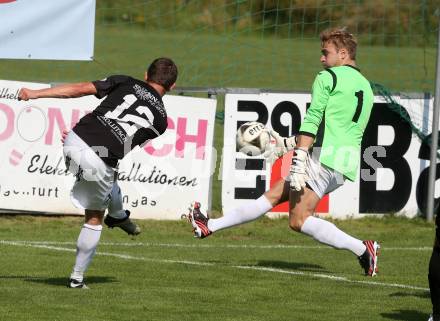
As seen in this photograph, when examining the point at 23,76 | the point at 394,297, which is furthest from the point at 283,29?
the point at 23,76

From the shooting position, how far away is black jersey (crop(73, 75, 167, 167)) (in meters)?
8.36

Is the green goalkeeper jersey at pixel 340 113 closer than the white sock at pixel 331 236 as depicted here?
Yes

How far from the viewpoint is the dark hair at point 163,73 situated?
848 centimetres

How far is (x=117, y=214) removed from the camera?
29.4 feet

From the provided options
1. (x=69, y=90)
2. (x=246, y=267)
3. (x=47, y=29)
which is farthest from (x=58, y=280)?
(x=47, y=29)

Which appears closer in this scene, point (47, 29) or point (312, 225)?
point (312, 225)

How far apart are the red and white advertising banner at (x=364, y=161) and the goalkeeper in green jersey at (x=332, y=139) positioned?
11.7ft

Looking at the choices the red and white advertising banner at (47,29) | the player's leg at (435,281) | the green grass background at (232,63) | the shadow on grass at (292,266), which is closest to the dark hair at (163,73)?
the shadow on grass at (292,266)

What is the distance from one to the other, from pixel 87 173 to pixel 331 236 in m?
2.26

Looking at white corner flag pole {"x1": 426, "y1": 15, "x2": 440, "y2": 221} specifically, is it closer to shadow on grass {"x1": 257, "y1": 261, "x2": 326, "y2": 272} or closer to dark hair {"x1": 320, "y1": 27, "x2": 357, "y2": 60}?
shadow on grass {"x1": 257, "y1": 261, "x2": 326, "y2": 272}

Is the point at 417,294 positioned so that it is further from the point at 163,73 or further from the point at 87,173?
the point at 87,173

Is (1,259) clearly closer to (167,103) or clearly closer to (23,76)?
(167,103)

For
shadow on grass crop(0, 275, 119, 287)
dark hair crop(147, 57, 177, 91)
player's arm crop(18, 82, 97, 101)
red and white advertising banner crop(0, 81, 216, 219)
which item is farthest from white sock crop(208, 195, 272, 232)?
red and white advertising banner crop(0, 81, 216, 219)

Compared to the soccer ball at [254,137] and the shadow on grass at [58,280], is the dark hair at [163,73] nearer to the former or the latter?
the soccer ball at [254,137]
